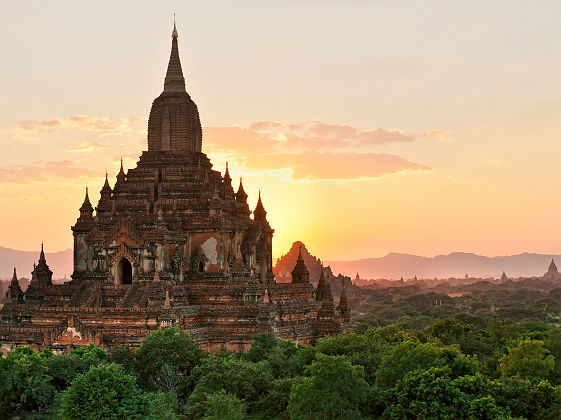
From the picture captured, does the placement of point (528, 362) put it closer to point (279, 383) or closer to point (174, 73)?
point (279, 383)

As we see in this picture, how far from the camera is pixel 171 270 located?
5644cm

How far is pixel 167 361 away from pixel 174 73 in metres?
25.9

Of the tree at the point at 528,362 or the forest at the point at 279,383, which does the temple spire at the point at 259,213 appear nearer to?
the forest at the point at 279,383

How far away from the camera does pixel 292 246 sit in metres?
181

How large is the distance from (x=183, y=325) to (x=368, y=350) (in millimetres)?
10515

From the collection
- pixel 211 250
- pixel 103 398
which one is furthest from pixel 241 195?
pixel 103 398

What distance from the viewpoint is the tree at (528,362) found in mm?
44719

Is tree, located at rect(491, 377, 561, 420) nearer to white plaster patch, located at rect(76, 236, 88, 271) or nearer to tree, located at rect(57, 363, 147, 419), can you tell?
tree, located at rect(57, 363, 147, 419)

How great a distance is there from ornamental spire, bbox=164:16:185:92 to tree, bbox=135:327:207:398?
2268cm

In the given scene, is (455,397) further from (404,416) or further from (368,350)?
(368,350)

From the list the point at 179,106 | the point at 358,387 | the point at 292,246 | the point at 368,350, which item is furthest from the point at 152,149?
the point at 292,246

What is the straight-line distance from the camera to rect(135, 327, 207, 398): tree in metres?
42.9

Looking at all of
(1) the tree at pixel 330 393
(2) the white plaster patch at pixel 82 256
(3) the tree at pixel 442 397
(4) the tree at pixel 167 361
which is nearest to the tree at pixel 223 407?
(1) the tree at pixel 330 393

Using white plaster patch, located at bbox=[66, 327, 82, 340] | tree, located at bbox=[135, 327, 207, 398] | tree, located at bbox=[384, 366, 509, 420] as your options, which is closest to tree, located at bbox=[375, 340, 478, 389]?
tree, located at bbox=[384, 366, 509, 420]
